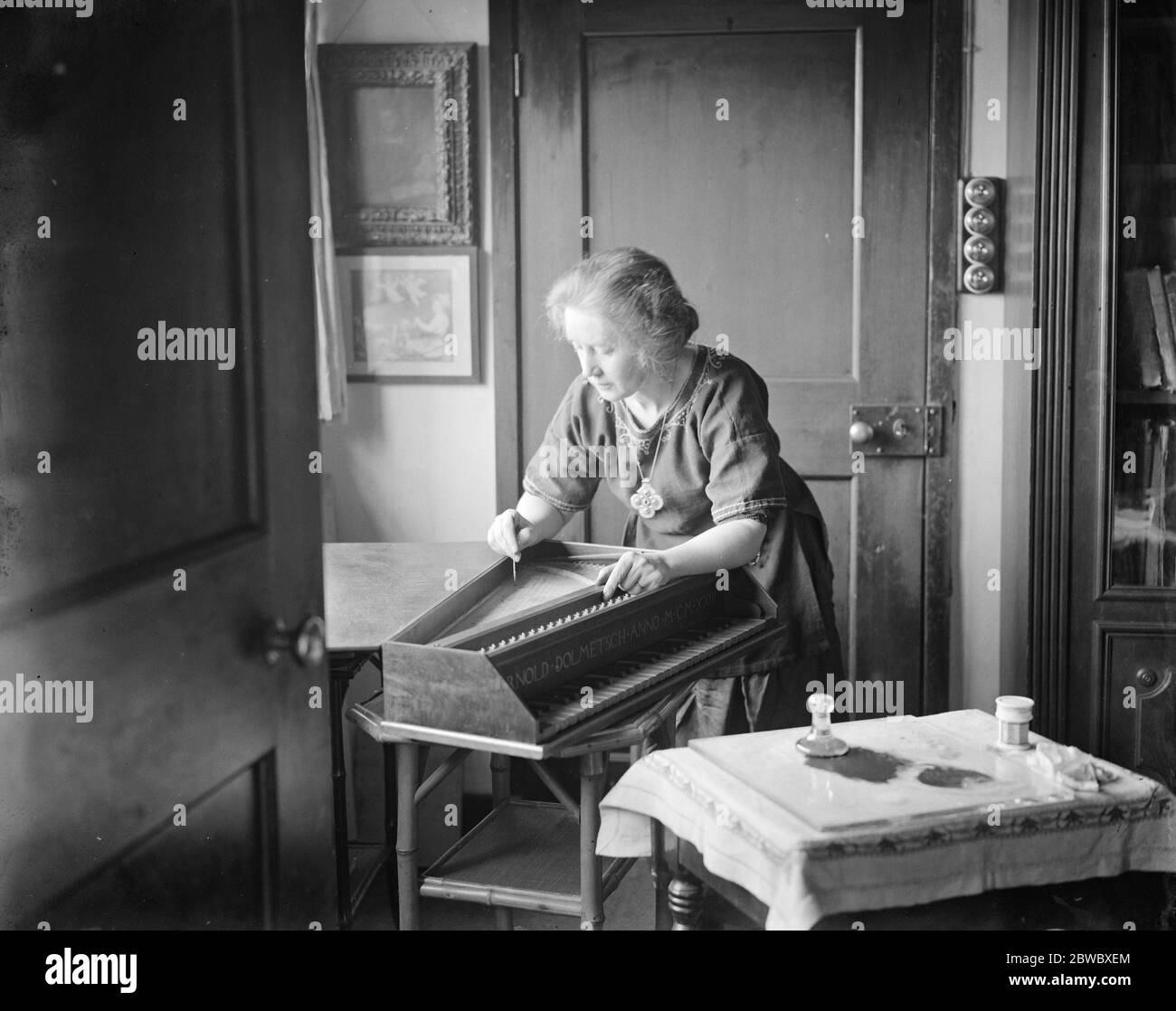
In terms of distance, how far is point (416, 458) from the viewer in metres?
3.12

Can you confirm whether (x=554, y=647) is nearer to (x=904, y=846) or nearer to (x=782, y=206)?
(x=904, y=846)

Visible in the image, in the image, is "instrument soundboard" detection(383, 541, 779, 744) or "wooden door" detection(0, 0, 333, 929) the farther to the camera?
"instrument soundboard" detection(383, 541, 779, 744)

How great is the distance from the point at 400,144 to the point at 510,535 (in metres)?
1.34

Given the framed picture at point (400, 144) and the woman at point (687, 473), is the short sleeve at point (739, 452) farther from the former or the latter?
the framed picture at point (400, 144)

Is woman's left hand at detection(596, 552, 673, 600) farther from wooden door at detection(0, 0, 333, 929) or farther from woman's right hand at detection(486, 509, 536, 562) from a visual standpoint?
wooden door at detection(0, 0, 333, 929)

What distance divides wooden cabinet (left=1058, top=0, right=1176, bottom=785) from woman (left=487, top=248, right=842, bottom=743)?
2.08 ft

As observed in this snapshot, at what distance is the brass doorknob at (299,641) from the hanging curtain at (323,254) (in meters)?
1.72

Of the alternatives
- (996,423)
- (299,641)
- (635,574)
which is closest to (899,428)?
(996,423)

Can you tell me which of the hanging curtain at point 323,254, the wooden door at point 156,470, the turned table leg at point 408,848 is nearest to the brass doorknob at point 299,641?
the wooden door at point 156,470

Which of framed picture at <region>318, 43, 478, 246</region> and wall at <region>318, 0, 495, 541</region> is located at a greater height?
framed picture at <region>318, 43, 478, 246</region>

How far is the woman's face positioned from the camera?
220cm

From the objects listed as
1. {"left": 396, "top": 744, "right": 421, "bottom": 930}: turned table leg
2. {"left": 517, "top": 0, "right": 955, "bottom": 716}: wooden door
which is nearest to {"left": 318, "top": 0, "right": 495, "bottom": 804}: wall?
{"left": 517, "top": 0, "right": 955, "bottom": 716}: wooden door
